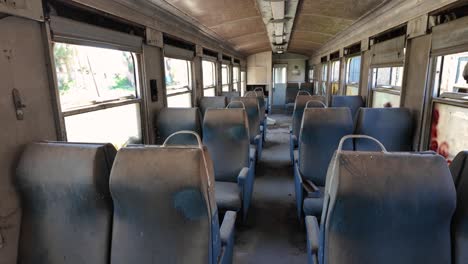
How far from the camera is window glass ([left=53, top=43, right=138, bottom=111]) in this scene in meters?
1.77

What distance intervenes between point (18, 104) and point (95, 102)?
708mm

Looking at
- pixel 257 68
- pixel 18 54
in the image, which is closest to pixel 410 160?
pixel 18 54

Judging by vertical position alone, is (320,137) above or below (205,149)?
below

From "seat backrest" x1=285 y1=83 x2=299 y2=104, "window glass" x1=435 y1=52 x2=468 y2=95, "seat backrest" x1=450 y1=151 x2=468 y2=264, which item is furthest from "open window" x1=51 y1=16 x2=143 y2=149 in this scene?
"seat backrest" x1=285 y1=83 x2=299 y2=104

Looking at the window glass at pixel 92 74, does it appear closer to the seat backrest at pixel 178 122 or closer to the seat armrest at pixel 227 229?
the seat backrest at pixel 178 122

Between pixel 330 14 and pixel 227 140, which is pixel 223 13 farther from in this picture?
pixel 227 140

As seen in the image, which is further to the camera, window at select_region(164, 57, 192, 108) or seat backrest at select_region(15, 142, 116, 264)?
window at select_region(164, 57, 192, 108)

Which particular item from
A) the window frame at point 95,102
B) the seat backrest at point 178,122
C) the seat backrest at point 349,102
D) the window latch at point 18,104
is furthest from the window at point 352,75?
the window latch at point 18,104

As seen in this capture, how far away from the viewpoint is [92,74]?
212 centimetres

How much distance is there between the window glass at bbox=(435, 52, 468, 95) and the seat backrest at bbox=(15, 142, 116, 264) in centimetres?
248

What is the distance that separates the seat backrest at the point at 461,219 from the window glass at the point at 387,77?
2.17 meters

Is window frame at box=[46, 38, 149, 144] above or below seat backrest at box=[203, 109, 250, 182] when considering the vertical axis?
above

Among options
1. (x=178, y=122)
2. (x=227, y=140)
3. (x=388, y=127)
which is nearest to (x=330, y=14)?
(x=388, y=127)

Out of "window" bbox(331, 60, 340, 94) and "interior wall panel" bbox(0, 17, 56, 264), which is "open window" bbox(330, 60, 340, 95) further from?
"interior wall panel" bbox(0, 17, 56, 264)
